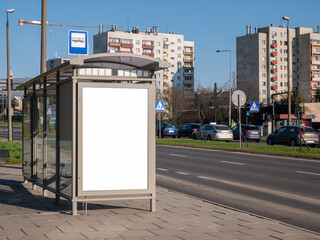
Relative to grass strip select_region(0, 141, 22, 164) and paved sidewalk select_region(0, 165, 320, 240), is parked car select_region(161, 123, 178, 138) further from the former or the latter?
paved sidewalk select_region(0, 165, 320, 240)

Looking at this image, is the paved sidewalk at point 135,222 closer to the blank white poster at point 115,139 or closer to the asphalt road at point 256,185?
the blank white poster at point 115,139

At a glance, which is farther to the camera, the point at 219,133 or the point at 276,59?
the point at 276,59

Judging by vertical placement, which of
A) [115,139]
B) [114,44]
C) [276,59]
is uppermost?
[114,44]

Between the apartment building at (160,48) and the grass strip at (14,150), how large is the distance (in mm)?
122799

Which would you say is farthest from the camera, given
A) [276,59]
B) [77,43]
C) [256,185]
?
[276,59]

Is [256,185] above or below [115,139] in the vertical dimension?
Result: below

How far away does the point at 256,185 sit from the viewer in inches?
525

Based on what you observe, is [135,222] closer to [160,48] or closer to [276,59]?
[276,59]

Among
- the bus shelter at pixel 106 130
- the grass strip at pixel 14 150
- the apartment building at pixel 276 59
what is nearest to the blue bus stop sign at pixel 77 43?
the bus shelter at pixel 106 130

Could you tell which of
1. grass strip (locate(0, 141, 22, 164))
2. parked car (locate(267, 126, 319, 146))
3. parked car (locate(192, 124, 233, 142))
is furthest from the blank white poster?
parked car (locate(192, 124, 233, 142))

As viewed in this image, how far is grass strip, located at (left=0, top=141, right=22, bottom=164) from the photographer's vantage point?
19419 mm

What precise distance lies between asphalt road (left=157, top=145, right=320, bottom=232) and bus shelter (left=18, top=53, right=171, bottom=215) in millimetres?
2338

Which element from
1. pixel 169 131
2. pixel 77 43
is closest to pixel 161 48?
pixel 169 131

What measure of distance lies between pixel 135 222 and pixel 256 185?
6.56 metres
